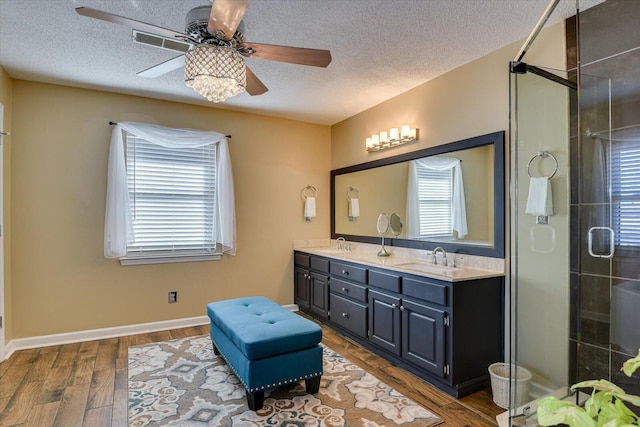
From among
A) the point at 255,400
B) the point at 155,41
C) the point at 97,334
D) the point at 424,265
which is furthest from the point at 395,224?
the point at 97,334

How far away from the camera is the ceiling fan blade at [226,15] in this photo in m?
1.49

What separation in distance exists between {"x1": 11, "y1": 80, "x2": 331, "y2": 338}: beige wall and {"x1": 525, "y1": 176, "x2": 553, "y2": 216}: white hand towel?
299 cm

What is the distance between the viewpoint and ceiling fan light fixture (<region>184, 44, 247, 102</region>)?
5.97 ft

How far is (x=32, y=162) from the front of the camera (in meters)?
3.36

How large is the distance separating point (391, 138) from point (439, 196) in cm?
83

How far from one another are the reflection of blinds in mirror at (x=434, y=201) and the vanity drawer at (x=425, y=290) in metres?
0.66

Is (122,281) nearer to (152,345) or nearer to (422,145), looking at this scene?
(152,345)

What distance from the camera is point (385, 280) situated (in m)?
3.04

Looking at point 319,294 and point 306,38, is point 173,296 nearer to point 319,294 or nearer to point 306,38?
point 319,294

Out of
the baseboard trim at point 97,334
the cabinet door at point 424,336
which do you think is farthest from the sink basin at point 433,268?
the baseboard trim at point 97,334

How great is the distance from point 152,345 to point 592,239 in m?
3.60

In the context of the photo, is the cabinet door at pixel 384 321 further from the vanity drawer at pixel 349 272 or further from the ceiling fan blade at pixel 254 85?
the ceiling fan blade at pixel 254 85

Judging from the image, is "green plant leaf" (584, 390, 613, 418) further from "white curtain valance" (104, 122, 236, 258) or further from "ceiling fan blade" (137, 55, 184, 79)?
"white curtain valance" (104, 122, 236, 258)

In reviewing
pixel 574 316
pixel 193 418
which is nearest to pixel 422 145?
pixel 574 316
